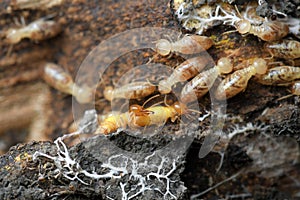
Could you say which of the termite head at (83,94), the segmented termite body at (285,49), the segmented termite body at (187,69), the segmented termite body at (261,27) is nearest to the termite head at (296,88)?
the segmented termite body at (285,49)

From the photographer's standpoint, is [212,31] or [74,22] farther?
[74,22]

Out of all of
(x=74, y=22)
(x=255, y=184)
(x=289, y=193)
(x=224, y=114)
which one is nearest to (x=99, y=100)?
(x=74, y=22)

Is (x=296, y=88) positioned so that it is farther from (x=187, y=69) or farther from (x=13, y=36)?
(x=13, y=36)

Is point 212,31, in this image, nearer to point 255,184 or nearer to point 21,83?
point 255,184

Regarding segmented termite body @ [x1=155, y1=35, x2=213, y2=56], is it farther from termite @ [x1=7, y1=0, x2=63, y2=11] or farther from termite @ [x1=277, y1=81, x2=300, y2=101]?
termite @ [x1=7, y1=0, x2=63, y2=11]

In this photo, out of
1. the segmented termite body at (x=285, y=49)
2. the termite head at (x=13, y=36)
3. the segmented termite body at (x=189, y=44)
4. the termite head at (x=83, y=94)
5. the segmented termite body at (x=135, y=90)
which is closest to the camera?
the segmented termite body at (x=285, y=49)

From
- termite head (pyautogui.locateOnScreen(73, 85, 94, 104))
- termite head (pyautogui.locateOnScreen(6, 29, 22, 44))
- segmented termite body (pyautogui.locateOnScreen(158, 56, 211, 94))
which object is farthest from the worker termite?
termite head (pyautogui.locateOnScreen(6, 29, 22, 44))

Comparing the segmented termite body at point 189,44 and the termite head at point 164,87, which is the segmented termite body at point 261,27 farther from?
the termite head at point 164,87
